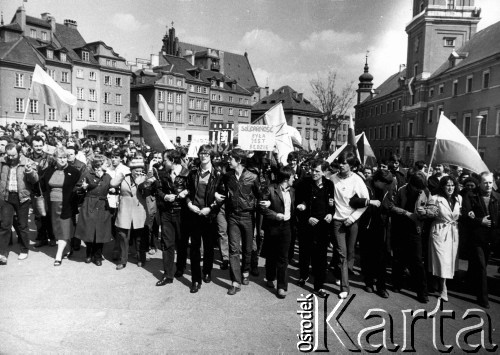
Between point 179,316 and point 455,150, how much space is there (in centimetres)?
581

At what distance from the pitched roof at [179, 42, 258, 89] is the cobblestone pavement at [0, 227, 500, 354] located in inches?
3445

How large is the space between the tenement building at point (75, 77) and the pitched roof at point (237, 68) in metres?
38.7

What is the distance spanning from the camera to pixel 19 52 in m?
40.6

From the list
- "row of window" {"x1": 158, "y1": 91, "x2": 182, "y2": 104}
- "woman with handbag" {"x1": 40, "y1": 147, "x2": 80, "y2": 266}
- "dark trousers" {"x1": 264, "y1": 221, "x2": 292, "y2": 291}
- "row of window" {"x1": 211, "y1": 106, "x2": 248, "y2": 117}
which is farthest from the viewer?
"row of window" {"x1": 211, "y1": 106, "x2": 248, "y2": 117}

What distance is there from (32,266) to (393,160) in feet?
24.8

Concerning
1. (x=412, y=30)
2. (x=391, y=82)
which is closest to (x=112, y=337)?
(x=412, y=30)

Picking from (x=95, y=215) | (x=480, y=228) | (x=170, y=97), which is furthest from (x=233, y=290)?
(x=170, y=97)

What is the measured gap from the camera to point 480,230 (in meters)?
5.86

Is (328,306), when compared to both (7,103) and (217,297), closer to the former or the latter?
(217,297)

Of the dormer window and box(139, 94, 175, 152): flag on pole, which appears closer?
box(139, 94, 175, 152): flag on pole

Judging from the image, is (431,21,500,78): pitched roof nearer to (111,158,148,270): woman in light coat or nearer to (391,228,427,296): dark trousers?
(391,228,427,296): dark trousers

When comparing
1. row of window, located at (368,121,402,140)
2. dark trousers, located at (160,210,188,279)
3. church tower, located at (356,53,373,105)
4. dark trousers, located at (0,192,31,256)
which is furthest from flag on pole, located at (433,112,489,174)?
church tower, located at (356,53,373,105)

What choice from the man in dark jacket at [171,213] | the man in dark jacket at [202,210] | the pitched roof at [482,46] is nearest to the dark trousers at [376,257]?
the man in dark jacket at [202,210]

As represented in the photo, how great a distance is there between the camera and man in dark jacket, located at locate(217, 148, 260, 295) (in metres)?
6.11
